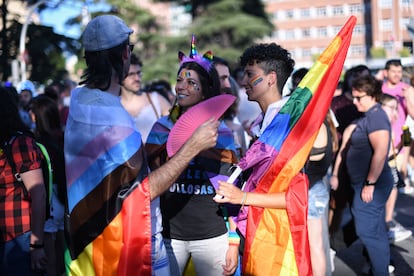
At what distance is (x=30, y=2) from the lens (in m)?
19.3

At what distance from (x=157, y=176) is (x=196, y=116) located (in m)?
0.51

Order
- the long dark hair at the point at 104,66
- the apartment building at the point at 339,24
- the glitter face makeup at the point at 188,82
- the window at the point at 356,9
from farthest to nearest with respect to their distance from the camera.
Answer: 1. the window at the point at 356,9
2. the apartment building at the point at 339,24
3. the glitter face makeup at the point at 188,82
4. the long dark hair at the point at 104,66

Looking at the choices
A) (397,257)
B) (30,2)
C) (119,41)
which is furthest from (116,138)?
(30,2)

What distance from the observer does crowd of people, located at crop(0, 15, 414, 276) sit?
2.38m

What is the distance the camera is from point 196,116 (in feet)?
9.23

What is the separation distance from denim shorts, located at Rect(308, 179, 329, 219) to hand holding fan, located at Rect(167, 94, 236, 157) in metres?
1.75

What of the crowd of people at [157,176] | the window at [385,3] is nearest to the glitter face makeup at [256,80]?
the crowd of people at [157,176]

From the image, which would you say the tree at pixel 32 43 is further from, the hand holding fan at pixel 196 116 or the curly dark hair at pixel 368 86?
the hand holding fan at pixel 196 116

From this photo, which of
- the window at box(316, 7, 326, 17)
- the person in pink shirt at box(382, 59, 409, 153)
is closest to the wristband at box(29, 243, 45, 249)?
the person in pink shirt at box(382, 59, 409, 153)

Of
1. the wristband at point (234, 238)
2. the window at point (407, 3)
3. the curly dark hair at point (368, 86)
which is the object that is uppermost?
the window at point (407, 3)

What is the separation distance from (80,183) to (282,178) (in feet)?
3.67

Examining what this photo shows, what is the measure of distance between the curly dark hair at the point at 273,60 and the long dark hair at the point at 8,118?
147 centimetres

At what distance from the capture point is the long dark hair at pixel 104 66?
2465mm

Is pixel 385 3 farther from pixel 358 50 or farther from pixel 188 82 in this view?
pixel 188 82
